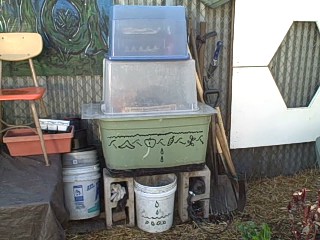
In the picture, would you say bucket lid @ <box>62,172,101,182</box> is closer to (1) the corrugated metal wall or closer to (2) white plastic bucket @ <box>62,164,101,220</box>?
(2) white plastic bucket @ <box>62,164,101,220</box>

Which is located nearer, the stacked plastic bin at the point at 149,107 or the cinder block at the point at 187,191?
the stacked plastic bin at the point at 149,107

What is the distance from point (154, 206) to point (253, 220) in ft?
3.00

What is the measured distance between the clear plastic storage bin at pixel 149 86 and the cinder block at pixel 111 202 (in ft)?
1.79

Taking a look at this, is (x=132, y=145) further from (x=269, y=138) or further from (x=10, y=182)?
(x=269, y=138)

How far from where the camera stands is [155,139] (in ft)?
7.86

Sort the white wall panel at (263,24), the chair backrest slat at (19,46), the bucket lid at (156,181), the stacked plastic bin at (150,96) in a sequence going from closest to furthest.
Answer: the stacked plastic bin at (150,96), the bucket lid at (156,181), the chair backrest slat at (19,46), the white wall panel at (263,24)

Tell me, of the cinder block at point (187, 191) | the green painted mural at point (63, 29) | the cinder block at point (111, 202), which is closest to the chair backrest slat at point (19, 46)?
the green painted mural at point (63, 29)

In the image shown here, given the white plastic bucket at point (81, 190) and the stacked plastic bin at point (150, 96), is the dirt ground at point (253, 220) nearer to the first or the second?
the white plastic bucket at point (81, 190)

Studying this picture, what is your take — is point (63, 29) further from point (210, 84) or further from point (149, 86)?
point (210, 84)

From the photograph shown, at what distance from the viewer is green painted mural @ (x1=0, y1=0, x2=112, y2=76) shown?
264 centimetres

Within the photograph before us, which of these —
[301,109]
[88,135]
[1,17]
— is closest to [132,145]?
[88,135]

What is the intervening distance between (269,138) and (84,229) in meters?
2.05

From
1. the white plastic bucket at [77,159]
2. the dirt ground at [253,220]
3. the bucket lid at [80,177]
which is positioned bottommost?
the dirt ground at [253,220]

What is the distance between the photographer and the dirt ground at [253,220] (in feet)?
8.14
